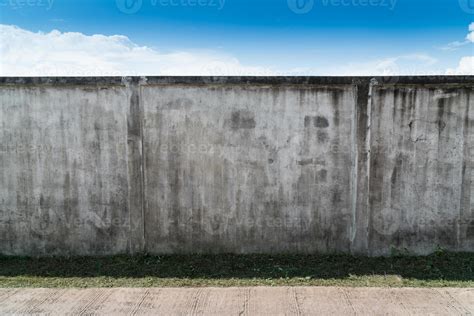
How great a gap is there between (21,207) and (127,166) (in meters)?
1.56

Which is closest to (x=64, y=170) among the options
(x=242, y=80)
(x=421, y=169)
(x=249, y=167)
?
(x=249, y=167)

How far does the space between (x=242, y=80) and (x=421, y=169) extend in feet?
8.39

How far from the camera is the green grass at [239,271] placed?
456cm

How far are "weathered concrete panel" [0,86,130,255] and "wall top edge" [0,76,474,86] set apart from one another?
110 mm

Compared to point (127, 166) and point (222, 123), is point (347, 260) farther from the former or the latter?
point (127, 166)

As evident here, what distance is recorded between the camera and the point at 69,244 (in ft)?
17.5

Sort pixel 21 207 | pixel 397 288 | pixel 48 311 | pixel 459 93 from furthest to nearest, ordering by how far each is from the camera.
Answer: pixel 21 207 < pixel 459 93 < pixel 397 288 < pixel 48 311

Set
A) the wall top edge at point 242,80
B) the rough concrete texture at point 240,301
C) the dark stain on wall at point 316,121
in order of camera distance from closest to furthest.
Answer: the rough concrete texture at point 240,301 → the wall top edge at point 242,80 → the dark stain on wall at point 316,121

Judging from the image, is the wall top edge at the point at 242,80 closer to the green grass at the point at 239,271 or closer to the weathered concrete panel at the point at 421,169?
the weathered concrete panel at the point at 421,169

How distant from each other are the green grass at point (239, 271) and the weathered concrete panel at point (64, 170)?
326 mm

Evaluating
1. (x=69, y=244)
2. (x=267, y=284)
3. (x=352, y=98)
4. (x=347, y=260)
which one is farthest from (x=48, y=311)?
(x=352, y=98)

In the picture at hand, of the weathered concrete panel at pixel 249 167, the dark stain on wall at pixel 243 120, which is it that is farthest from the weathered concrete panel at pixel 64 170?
the dark stain on wall at pixel 243 120

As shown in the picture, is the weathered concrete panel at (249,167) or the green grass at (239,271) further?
the weathered concrete panel at (249,167)

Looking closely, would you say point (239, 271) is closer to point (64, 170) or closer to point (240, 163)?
point (240, 163)
